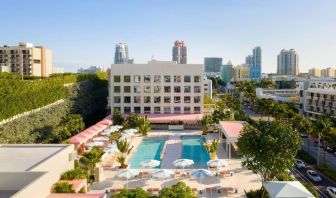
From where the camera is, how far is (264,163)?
26.4 meters

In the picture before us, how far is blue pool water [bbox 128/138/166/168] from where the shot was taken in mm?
40375

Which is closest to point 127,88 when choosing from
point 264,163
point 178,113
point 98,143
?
point 178,113

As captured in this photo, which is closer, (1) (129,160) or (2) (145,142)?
(1) (129,160)

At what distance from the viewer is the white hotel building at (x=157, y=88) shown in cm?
6631

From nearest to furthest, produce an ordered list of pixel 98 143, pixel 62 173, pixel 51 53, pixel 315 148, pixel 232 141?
pixel 62 173 → pixel 232 141 → pixel 98 143 → pixel 315 148 → pixel 51 53

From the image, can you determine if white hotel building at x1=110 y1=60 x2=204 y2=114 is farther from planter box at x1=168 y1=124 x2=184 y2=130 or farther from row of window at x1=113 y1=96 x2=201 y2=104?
planter box at x1=168 y1=124 x2=184 y2=130

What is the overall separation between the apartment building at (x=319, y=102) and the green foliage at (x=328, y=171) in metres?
29.6

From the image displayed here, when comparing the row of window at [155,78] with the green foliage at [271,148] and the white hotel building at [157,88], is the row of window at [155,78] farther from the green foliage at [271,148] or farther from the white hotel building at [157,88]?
the green foliage at [271,148]

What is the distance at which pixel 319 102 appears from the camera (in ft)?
229

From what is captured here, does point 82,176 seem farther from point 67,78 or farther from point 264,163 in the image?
point 67,78

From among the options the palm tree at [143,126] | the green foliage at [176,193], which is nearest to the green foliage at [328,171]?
the green foliage at [176,193]

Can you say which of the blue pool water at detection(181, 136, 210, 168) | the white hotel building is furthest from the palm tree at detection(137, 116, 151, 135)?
the white hotel building

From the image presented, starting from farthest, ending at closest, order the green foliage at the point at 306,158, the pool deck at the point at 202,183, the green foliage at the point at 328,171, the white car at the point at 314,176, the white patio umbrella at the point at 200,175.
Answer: the green foliage at the point at 306,158 < the green foliage at the point at 328,171 < the white car at the point at 314,176 < the pool deck at the point at 202,183 < the white patio umbrella at the point at 200,175

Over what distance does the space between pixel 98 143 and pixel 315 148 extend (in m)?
31.0
